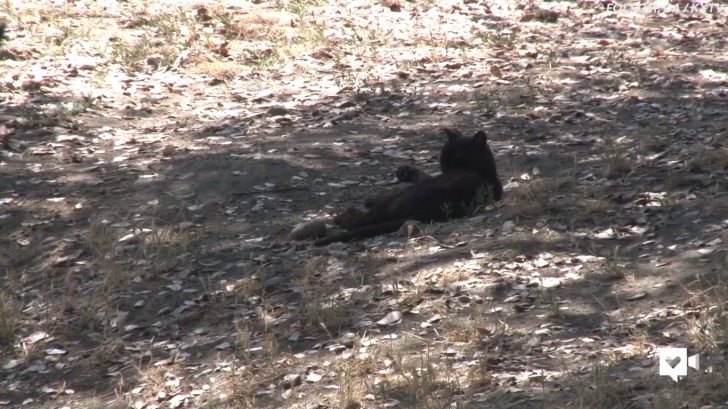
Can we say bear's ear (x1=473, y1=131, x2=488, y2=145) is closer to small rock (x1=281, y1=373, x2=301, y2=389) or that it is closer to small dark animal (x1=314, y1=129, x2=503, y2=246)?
small dark animal (x1=314, y1=129, x2=503, y2=246)

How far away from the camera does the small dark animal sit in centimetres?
661

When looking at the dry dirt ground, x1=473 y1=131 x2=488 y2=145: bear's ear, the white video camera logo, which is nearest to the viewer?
the white video camera logo

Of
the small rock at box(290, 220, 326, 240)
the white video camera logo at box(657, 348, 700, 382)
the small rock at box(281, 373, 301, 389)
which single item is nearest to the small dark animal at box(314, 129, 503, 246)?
the small rock at box(290, 220, 326, 240)

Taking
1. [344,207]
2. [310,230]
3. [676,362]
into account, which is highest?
[676,362]

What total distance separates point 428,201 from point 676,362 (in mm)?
2680

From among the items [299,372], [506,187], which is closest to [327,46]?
[506,187]

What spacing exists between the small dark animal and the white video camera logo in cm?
252

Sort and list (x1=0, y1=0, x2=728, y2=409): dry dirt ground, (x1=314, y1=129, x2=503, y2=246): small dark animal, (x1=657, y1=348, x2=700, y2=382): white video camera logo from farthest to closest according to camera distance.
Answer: (x1=314, y1=129, x2=503, y2=246): small dark animal, (x1=0, y1=0, x2=728, y2=409): dry dirt ground, (x1=657, y1=348, x2=700, y2=382): white video camera logo

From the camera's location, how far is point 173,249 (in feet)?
22.1

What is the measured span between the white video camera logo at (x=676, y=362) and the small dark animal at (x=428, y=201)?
99.2 inches

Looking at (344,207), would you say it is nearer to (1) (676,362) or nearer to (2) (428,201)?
(2) (428,201)

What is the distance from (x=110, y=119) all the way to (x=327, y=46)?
10.9ft

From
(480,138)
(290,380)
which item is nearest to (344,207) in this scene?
(480,138)

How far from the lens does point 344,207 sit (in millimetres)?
7402
